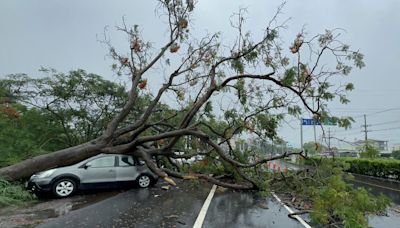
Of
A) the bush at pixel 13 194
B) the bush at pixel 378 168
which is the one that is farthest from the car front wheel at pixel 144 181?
the bush at pixel 378 168

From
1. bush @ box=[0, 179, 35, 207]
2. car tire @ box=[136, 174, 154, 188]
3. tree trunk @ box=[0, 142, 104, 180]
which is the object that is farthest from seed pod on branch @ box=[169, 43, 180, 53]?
bush @ box=[0, 179, 35, 207]

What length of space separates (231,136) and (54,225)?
7964 mm

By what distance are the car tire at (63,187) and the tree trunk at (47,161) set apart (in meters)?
0.71

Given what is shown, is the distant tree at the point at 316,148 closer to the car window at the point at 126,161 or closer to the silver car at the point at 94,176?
the silver car at the point at 94,176

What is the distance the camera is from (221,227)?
25.1ft

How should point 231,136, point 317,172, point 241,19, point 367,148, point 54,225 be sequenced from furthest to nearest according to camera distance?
point 231,136 < point 241,19 < point 317,172 < point 367,148 < point 54,225

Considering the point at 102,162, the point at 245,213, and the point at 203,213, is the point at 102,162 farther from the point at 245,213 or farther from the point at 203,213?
the point at 245,213

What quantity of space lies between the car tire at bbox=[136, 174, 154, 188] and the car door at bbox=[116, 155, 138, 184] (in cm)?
23

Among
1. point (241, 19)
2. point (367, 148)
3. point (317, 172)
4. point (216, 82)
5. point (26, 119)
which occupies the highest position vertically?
point (241, 19)

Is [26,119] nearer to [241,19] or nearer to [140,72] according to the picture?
[140,72]

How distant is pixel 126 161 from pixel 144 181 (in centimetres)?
106

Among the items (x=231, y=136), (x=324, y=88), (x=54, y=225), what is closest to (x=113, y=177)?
(x=231, y=136)

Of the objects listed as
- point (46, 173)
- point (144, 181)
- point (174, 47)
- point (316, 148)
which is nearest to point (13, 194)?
point (46, 173)

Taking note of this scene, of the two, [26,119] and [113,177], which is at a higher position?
[26,119]
